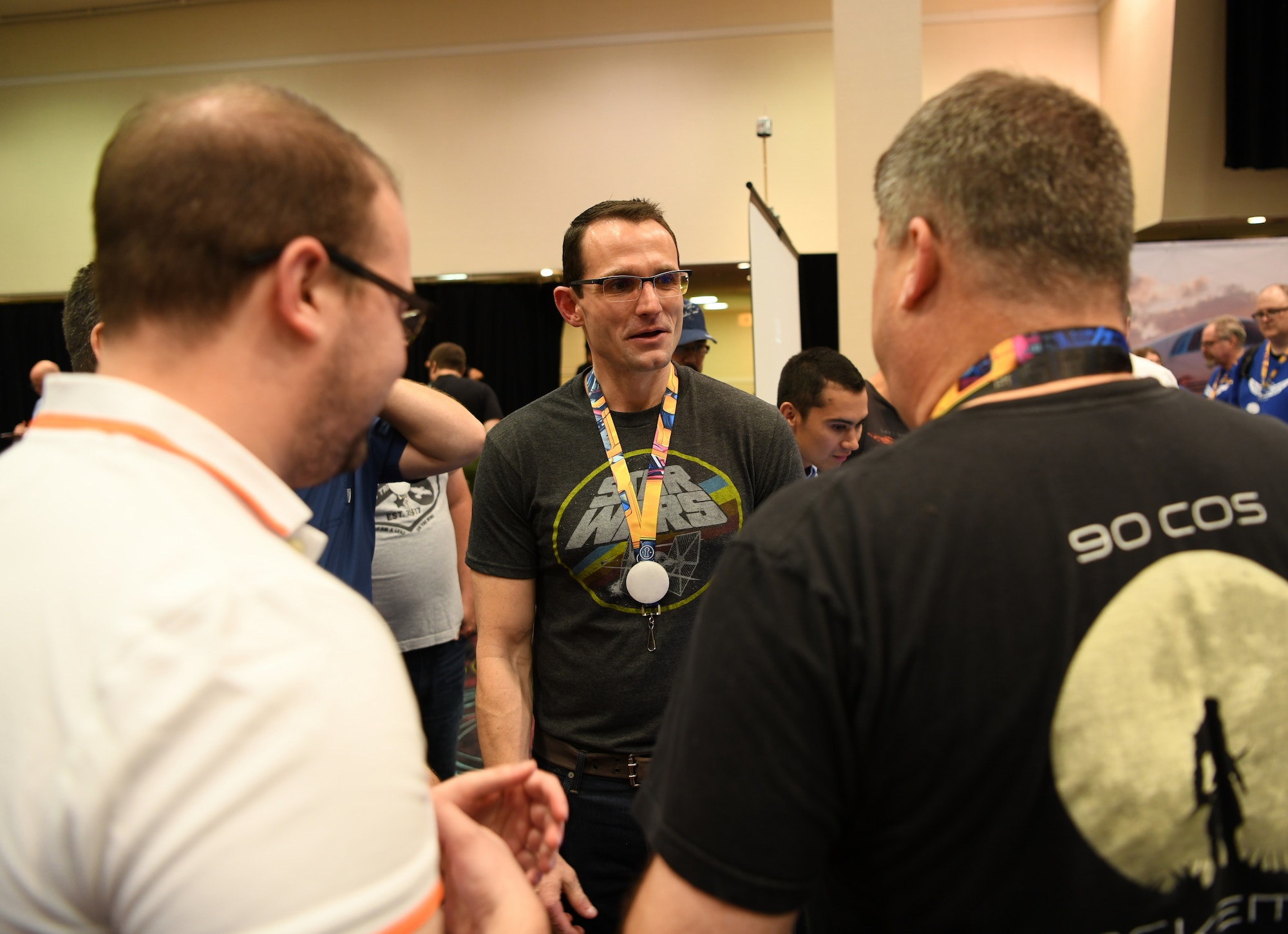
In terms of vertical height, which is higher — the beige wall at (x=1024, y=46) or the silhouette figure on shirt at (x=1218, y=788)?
the beige wall at (x=1024, y=46)

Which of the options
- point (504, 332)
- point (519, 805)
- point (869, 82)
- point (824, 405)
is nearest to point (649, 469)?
point (519, 805)

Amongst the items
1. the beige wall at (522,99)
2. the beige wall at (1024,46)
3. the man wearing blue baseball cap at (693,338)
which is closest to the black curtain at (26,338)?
the beige wall at (522,99)

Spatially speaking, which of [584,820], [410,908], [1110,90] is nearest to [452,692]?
[584,820]

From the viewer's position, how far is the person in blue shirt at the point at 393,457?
1.76 meters

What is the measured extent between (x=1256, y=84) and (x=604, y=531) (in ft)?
25.3

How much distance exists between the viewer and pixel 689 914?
734 mm

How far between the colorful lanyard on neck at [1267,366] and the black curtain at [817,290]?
3438 mm

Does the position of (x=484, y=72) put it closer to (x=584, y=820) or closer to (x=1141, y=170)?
(x=1141, y=170)

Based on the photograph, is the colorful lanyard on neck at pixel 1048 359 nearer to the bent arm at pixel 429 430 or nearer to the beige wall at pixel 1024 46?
the bent arm at pixel 429 430

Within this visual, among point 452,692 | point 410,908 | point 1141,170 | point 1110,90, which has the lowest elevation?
point 452,692

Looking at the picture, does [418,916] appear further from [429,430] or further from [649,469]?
[429,430]

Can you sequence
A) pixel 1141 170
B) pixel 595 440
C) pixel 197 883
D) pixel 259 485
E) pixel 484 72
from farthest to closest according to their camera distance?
pixel 484 72 → pixel 1141 170 → pixel 595 440 → pixel 259 485 → pixel 197 883

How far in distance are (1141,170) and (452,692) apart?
7774mm

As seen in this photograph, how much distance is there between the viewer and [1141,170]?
7672 millimetres
